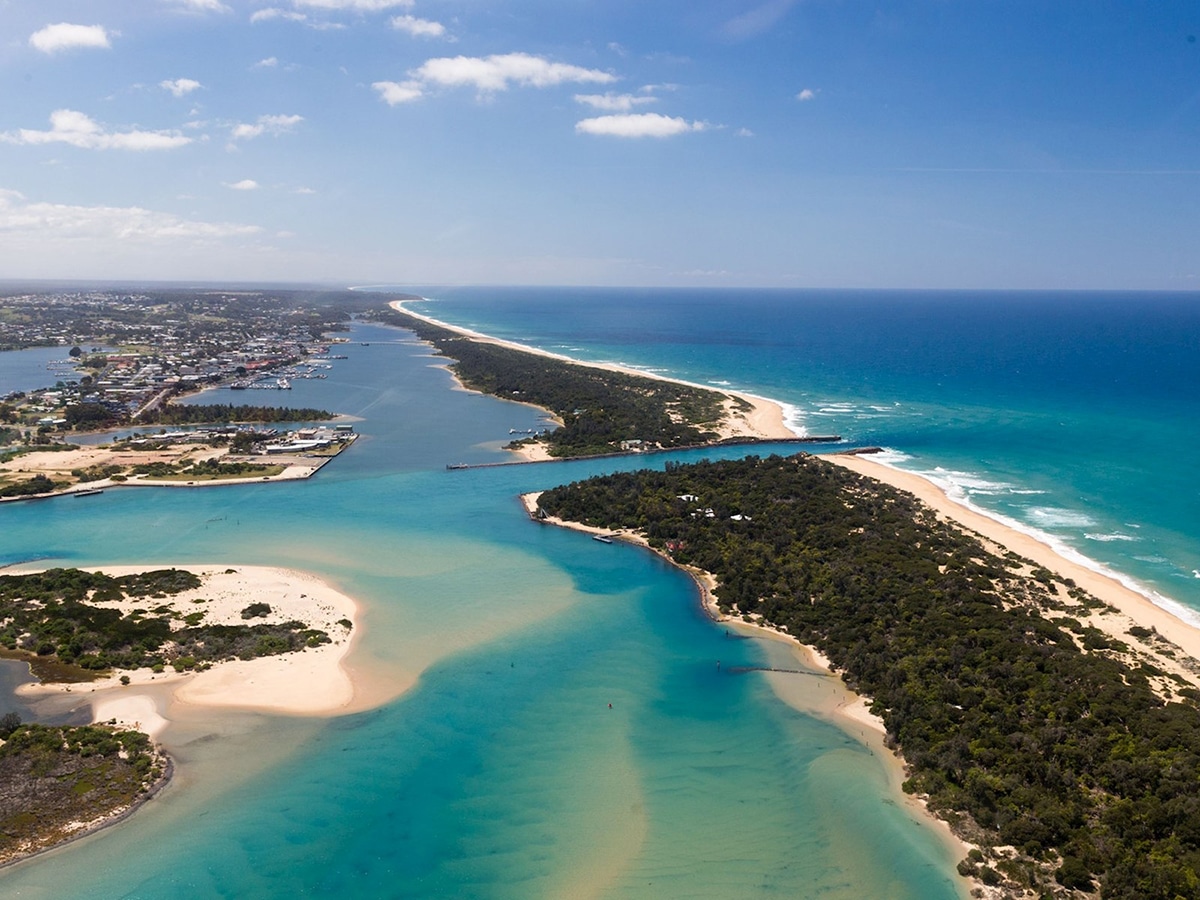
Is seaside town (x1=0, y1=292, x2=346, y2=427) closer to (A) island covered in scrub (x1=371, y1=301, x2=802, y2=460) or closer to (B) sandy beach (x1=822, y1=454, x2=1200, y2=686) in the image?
(A) island covered in scrub (x1=371, y1=301, x2=802, y2=460)

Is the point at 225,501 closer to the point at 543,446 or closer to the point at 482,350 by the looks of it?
the point at 543,446

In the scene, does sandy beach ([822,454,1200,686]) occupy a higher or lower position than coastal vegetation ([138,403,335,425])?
lower

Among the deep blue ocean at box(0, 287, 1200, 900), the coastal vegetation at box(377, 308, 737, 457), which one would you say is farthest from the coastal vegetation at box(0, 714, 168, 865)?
the coastal vegetation at box(377, 308, 737, 457)

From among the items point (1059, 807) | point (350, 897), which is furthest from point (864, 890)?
point (350, 897)

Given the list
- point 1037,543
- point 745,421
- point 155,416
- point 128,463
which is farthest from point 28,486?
point 1037,543

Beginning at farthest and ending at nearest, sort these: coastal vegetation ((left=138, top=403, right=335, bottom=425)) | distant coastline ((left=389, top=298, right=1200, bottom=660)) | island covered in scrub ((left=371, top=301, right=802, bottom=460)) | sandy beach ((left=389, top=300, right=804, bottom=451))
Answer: coastal vegetation ((left=138, top=403, right=335, bottom=425)), island covered in scrub ((left=371, top=301, right=802, bottom=460)), sandy beach ((left=389, top=300, right=804, bottom=451)), distant coastline ((left=389, top=298, right=1200, bottom=660))

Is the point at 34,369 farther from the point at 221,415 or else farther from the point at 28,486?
the point at 28,486

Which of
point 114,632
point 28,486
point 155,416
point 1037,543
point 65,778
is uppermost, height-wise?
point 155,416
